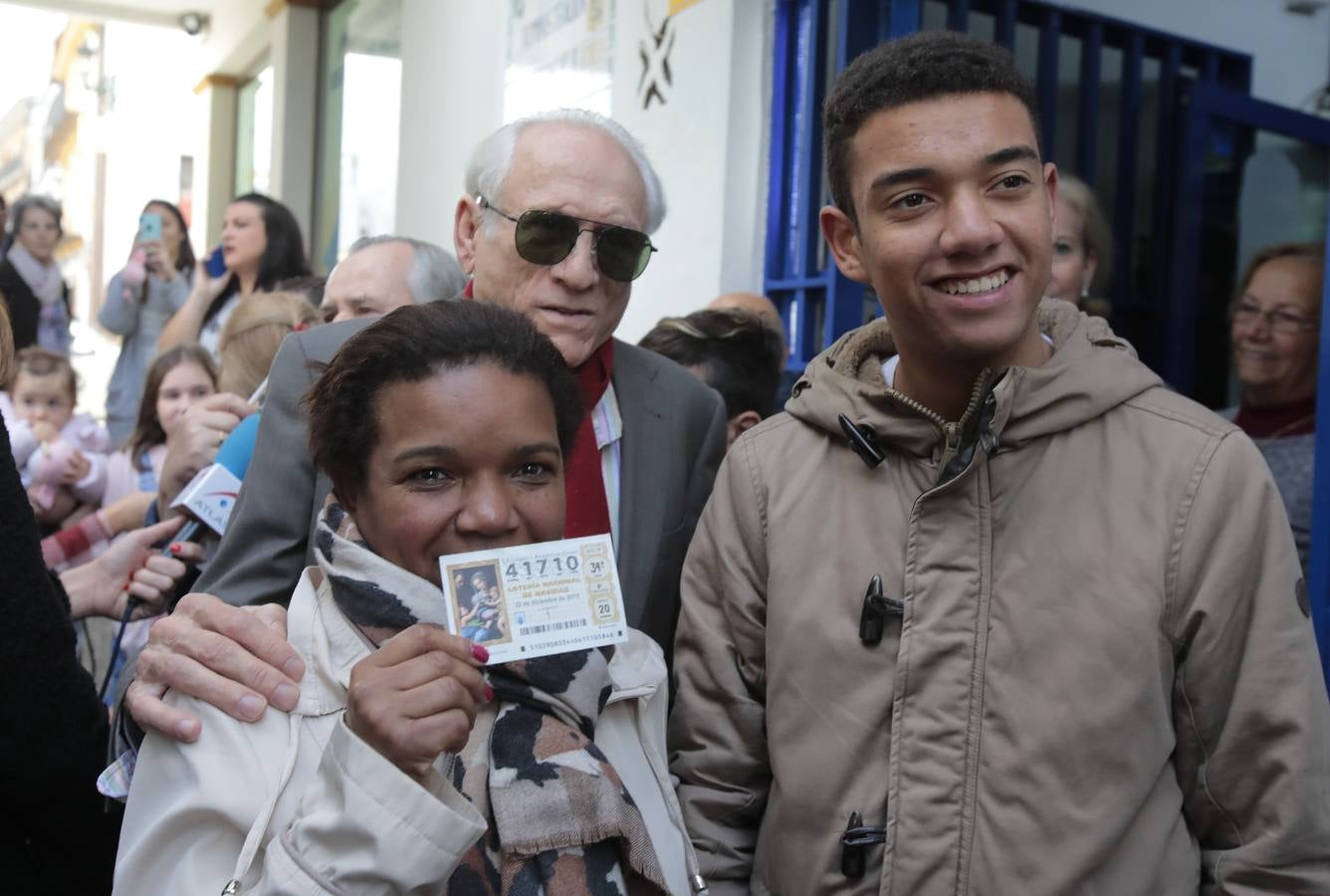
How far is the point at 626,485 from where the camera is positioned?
246cm

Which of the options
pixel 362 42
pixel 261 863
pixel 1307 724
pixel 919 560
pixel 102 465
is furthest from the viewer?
pixel 362 42

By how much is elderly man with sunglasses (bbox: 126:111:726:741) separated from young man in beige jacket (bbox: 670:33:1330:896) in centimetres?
37

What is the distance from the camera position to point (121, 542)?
309 centimetres

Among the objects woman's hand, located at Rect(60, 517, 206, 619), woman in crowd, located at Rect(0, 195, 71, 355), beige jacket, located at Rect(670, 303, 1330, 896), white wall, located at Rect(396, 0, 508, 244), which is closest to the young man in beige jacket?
beige jacket, located at Rect(670, 303, 1330, 896)

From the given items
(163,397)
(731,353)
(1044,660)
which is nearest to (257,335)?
(163,397)

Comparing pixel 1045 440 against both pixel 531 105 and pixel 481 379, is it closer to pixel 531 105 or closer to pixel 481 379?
pixel 481 379

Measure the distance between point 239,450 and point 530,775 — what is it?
1.44m

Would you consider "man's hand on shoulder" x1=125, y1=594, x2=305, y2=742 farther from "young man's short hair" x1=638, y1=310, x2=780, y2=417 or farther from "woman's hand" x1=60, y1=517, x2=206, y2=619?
"young man's short hair" x1=638, y1=310, x2=780, y2=417

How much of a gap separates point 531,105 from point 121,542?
12.8 ft

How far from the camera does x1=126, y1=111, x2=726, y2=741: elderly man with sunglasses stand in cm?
225

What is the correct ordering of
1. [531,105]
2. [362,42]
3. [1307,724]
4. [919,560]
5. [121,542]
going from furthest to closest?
[362,42]
[531,105]
[121,542]
[919,560]
[1307,724]

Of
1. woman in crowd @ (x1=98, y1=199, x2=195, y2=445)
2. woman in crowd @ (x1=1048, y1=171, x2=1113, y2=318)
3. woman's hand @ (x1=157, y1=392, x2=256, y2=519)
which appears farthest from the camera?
woman in crowd @ (x1=98, y1=199, x2=195, y2=445)

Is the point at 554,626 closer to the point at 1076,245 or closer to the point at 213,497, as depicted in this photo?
the point at 213,497

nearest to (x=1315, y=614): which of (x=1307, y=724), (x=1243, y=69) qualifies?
(x=1307, y=724)
